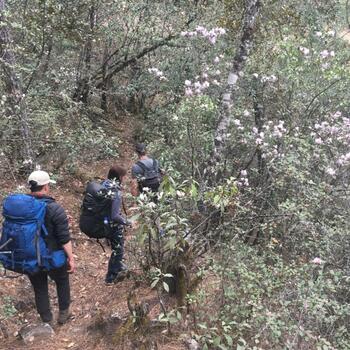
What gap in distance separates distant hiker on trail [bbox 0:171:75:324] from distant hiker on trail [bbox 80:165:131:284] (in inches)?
37.7

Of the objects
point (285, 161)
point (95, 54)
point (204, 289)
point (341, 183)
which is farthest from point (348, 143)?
point (95, 54)

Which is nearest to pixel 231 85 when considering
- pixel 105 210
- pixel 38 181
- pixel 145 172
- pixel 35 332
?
pixel 145 172

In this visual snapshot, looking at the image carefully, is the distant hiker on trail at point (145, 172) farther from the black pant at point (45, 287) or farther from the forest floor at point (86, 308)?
the black pant at point (45, 287)

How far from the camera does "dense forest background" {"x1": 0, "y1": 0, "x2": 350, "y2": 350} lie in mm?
4984

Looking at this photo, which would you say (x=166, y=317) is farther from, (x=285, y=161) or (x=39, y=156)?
(x=39, y=156)

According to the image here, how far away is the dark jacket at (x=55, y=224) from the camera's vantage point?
4.89 meters

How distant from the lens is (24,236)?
4.78 meters

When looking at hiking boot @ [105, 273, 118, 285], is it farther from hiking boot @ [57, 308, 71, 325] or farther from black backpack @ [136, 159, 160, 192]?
black backpack @ [136, 159, 160, 192]

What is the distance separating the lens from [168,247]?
4.86m

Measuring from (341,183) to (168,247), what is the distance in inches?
174

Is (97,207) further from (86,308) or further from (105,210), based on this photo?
(86,308)

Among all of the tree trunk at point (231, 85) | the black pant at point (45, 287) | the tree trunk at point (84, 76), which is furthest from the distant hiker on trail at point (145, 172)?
the tree trunk at point (84, 76)

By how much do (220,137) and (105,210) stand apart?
2.71 metres

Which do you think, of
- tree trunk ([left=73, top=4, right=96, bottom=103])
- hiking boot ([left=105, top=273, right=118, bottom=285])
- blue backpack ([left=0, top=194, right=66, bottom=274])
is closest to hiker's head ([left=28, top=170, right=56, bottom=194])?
blue backpack ([left=0, top=194, right=66, bottom=274])
